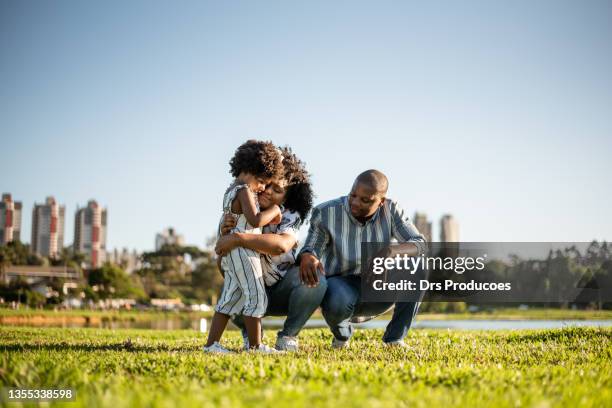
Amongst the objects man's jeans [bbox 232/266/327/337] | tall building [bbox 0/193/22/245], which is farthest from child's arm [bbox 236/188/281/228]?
tall building [bbox 0/193/22/245]

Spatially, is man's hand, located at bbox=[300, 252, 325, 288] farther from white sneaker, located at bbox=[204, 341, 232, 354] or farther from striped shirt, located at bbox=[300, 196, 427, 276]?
white sneaker, located at bbox=[204, 341, 232, 354]

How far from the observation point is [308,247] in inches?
239

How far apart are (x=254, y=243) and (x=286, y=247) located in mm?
373

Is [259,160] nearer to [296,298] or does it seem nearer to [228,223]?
[228,223]

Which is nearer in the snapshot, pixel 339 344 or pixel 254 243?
pixel 254 243

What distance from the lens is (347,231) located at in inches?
248

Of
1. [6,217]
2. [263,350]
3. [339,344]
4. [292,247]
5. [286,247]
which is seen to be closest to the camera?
[263,350]

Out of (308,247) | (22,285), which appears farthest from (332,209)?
(22,285)

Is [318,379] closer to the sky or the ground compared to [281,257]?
closer to the ground

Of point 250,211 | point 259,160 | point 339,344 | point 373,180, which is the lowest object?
point 339,344

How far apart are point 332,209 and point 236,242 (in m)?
1.23

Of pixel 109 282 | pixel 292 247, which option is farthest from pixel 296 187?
pixel 109 282

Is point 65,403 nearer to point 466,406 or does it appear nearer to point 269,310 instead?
point 466,406

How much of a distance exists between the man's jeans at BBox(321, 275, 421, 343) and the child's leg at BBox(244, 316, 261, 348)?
2.71 feet
